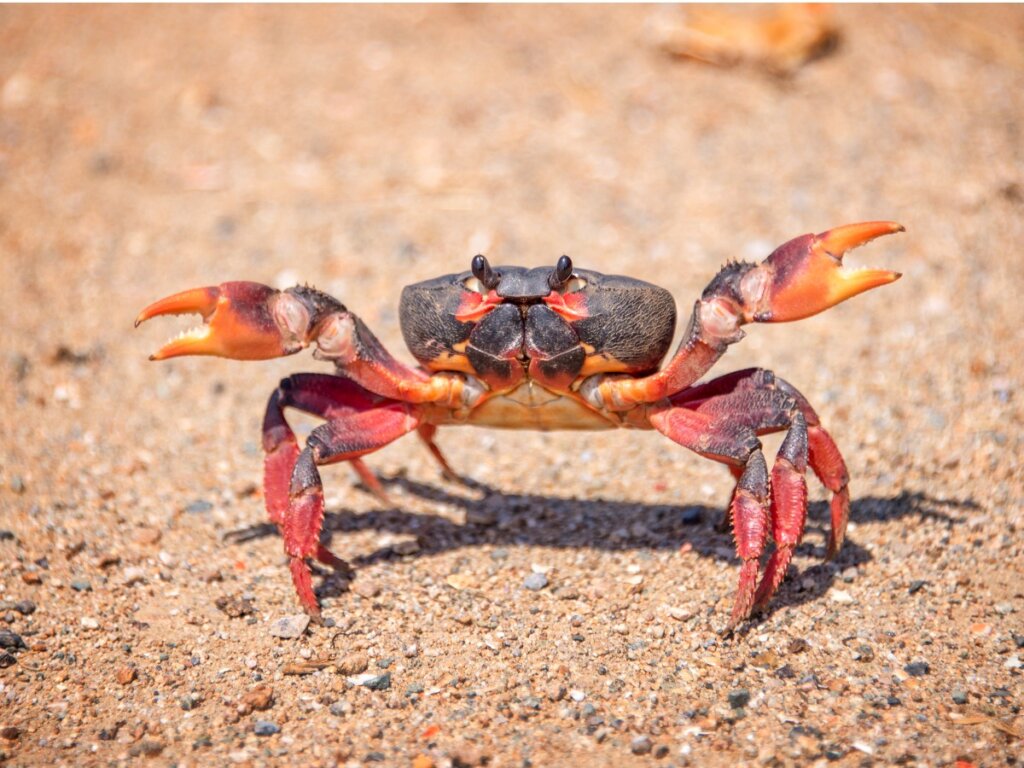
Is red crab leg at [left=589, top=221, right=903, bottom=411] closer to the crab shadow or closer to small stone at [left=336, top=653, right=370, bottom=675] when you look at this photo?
the crab shadow

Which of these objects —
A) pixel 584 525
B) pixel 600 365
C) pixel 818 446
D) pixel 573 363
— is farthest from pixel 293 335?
pixel 818 446

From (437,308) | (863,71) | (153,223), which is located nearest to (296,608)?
(437,308)

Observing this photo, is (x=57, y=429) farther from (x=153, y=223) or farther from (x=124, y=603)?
(x=153, y=223)

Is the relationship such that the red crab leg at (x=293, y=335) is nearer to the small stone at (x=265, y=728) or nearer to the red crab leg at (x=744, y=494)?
the red crab leg at (x=744, y=494)

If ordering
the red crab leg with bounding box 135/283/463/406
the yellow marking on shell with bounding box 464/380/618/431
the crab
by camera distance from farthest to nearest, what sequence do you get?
the yellow marking on shell with bounding box 464/380/618/431 → the red crab leg with bounding box 135/283/463/406 → the crab

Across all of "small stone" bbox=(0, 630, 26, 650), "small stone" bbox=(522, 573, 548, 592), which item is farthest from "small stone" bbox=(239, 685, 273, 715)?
"small stone" bbox=(522, 573, 548, 592)

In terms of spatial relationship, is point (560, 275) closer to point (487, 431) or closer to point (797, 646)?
point (797, 646)
